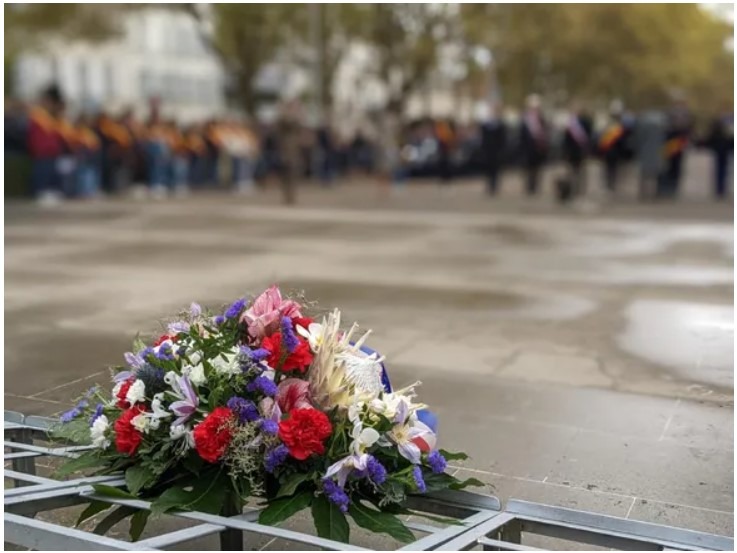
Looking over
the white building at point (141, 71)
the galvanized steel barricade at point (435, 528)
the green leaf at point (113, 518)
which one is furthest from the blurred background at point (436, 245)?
the white building at point (141, 71)

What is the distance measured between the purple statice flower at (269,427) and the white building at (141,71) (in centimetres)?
4447

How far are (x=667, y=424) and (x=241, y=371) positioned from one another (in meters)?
3.02

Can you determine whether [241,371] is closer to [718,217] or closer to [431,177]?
[718,217]

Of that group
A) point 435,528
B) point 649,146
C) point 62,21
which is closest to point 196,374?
point 435,528

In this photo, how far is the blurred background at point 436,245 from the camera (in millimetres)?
5363

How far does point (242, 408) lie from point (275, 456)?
0.18 metres

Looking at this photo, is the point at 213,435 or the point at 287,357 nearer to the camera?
the point at 213,435

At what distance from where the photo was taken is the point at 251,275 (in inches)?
398

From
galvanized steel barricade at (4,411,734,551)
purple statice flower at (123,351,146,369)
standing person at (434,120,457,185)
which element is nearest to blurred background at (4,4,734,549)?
standing person at (434,120,457,185)

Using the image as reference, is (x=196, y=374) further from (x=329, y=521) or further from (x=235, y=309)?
(x=329, y=521)

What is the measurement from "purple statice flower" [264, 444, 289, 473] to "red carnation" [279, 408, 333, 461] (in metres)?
0.02

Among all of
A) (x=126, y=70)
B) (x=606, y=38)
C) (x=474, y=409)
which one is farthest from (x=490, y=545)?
(x=126, y=70)

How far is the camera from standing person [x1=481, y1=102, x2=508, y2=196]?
69.8 feet

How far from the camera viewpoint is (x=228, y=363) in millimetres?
3230
